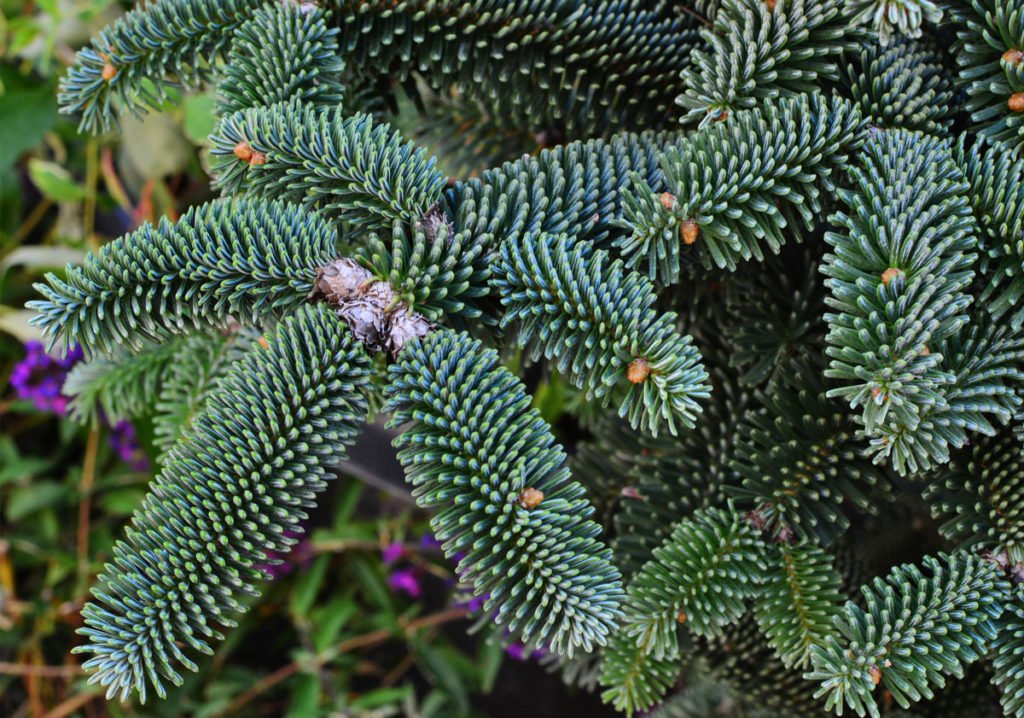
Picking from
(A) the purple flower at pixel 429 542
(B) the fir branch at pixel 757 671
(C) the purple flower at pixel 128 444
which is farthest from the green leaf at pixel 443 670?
Result: (B) the fir branch at pixel 757 671

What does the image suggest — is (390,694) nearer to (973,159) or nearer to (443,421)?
(443,421)

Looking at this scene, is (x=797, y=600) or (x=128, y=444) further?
(x=128, y=444)

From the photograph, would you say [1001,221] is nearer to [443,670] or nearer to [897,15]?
[897,15]

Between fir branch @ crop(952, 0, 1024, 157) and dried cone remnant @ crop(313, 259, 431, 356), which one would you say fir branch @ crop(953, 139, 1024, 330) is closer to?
fir branch @ crop(952, 0, 1024, 157)

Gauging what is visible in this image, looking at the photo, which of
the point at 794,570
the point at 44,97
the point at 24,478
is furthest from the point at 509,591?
the point at 24,478

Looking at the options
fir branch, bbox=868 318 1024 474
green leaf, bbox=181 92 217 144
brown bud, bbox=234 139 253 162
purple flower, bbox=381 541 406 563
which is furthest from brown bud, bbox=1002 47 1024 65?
purple flower, bbox=381 541 406 563

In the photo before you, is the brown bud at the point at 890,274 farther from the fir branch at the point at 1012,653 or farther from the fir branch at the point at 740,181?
the fir branch at the point at 1012,653

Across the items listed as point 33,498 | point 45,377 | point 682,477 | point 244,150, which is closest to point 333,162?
point 244,150
